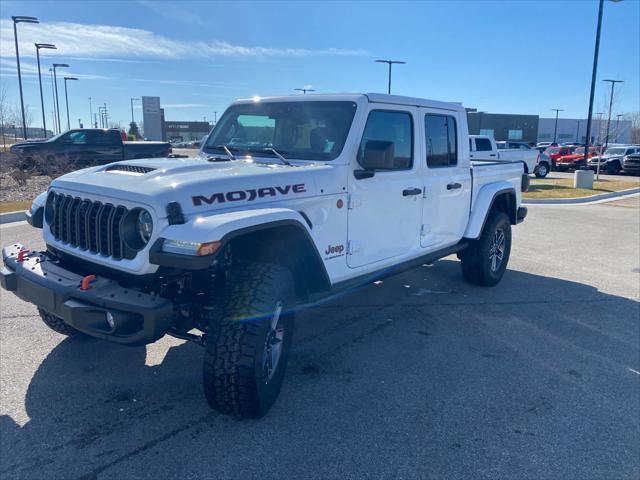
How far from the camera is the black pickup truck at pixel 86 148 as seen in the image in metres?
17.1

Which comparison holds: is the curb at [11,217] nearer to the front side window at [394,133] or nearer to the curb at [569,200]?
the front side window at [394,133]

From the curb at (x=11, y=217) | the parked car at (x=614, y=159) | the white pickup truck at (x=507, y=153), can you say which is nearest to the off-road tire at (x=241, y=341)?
the curb at (x=11, y=217)

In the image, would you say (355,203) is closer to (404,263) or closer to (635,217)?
(404,263)

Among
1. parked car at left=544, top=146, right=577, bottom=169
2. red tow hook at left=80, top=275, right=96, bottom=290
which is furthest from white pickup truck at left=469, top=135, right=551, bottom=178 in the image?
red tow hook at left=80, top=275, right=96, bottom=290

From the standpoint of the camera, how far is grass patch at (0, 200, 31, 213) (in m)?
10.6

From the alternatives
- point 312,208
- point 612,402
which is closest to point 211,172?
point 312,208

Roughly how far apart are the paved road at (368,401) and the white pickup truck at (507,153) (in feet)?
26.8

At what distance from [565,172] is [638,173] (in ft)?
12.5

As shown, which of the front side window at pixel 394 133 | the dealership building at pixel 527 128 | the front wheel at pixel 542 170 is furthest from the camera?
the dealership building at pixel 527 128

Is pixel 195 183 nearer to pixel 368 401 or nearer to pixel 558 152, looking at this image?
pixel 368 401

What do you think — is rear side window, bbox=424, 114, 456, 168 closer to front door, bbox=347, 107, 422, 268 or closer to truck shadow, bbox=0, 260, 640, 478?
front door, bbox=347, 107, 422, 268

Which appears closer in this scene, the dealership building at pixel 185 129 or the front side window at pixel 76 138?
the front side window at pixel 76 138

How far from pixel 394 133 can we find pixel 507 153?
59.3 ft

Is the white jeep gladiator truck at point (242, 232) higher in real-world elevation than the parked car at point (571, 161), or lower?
higher
